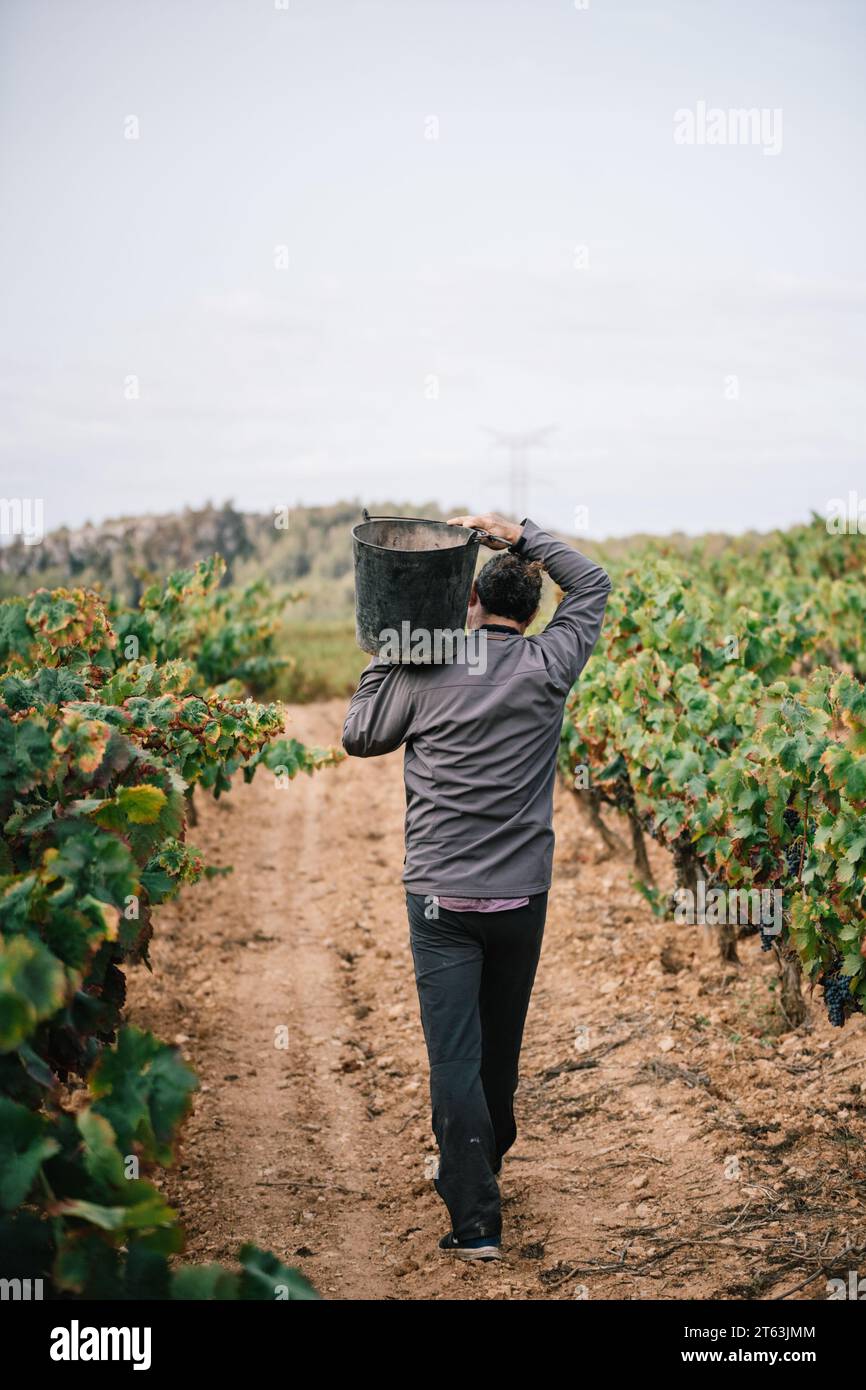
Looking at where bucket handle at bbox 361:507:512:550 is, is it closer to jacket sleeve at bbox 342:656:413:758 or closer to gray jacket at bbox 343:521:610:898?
gray jacket at bbox 343:521:610:898

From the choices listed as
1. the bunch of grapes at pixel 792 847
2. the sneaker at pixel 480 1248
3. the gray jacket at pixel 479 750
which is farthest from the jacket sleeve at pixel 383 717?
the bunch of grapes at pixel 792 847

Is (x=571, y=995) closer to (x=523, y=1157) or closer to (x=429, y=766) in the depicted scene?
(x=523, y=1157)

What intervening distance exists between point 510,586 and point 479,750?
0.50 m

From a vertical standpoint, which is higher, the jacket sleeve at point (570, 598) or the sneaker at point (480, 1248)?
the jacket sleeve at point (570, 598)

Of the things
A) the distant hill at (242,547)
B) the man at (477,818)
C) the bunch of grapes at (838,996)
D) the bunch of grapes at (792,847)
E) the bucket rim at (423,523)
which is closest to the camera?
the bucket rim at (423,523)

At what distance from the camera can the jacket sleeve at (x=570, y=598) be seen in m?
3.45

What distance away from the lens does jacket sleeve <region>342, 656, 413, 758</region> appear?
3404 millimetres

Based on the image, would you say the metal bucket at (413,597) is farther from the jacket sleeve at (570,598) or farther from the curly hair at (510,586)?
the jacket sleeve at (570,598)

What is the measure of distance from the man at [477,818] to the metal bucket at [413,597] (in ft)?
0.20

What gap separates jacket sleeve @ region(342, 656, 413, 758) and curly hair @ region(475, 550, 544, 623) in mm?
353

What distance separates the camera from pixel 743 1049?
196 inches

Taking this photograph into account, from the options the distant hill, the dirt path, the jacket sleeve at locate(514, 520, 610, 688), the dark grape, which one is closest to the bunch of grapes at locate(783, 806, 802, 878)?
the dark grape

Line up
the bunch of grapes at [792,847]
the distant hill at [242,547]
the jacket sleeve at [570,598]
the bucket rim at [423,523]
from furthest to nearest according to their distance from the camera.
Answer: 1. the distant hill at [242,547]
2. the bunch of grapes at [792,847]
3. the jacket sleeve at [570,598]
4. the bucket rim at [423,523]

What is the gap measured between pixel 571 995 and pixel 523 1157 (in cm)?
167
